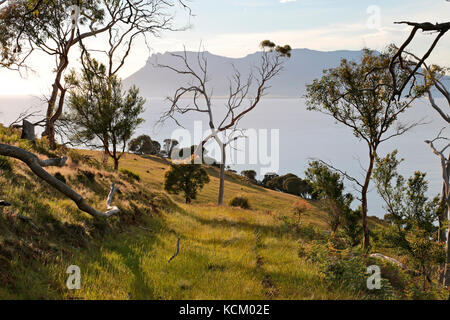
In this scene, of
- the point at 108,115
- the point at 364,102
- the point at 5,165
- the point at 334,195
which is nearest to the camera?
the point at 5,165

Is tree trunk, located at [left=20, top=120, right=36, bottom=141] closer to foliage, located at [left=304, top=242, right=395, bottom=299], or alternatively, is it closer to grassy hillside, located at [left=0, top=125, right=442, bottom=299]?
grassy hillside, located at [left=0, top=125, right=442, bottom=299]

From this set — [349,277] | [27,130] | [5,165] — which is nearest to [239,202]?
[27,130]

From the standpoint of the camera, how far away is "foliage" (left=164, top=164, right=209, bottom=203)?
40.5 meters

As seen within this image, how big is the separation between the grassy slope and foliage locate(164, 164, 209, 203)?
2785 cm

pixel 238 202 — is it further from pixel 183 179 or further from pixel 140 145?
pixel 140 145

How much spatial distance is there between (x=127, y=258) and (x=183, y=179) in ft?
109

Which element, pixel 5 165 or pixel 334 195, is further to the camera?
pixel 334 195

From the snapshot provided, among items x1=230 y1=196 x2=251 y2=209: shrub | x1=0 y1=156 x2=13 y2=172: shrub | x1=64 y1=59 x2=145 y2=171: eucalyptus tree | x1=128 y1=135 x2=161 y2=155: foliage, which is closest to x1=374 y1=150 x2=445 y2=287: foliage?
x1=0 y1=156 x2=13 y2=172: shrub

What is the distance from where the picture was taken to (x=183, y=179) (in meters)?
40.5

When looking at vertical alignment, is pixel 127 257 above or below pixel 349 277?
above

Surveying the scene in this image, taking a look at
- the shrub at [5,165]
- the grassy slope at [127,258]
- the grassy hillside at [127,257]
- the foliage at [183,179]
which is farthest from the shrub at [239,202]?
the shrub at [5,165]

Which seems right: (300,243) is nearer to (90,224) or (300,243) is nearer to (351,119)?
(90,224)
